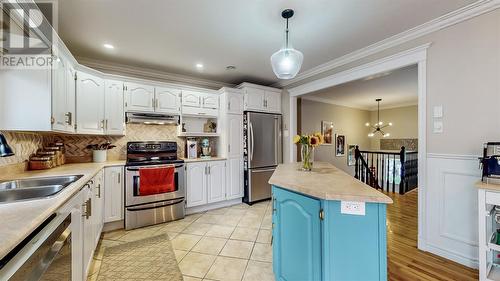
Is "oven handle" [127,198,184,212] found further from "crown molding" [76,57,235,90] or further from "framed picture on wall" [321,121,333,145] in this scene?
"framed picture on wall" [321,121,333,145]

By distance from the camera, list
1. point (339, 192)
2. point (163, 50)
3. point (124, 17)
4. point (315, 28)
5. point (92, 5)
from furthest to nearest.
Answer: point (163, 50)
point (315, 28)
point (124, 17)
point (92, 5)
point (339, 192)

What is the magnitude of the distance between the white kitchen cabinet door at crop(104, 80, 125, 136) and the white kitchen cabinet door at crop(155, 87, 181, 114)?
1.67 feet

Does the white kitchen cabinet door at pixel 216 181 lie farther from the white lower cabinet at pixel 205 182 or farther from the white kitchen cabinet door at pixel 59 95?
the white kitchen cabinet door at pixel 59 95

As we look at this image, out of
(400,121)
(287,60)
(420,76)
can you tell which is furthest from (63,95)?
(400,121)

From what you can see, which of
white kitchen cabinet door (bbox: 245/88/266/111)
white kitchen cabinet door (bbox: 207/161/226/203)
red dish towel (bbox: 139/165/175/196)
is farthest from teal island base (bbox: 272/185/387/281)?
white kitchen cabinet door (bbox: 245/88/266/111)

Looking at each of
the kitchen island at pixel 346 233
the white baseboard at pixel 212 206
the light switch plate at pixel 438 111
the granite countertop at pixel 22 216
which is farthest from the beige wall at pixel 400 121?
the granite countertop at pixel 22 216

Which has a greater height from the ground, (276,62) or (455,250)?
(276,62)

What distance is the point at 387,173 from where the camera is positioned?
5.36m

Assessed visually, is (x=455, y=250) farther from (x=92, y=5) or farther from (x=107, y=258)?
(x=92, y=5)

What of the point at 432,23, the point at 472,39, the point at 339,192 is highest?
the point at 432,23

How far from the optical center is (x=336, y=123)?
6316 millimetres

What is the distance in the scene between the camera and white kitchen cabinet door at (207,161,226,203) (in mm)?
3648

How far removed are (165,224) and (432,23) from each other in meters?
4.23

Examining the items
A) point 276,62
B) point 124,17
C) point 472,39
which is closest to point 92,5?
point 124,17
